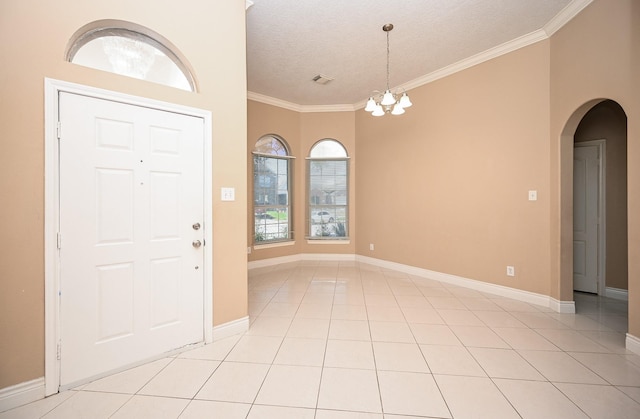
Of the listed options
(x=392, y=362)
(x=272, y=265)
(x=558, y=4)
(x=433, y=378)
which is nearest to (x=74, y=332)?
(x=392, y=362)

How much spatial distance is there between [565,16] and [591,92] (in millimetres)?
934

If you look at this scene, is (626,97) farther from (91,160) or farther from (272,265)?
(272,265)

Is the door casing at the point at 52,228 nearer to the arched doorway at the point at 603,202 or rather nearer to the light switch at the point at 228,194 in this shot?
the light switch at the point at 228,194

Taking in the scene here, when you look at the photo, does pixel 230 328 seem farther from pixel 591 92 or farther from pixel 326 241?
pixel 591 92

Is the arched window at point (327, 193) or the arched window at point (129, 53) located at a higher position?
the arched window at point (129, 53)

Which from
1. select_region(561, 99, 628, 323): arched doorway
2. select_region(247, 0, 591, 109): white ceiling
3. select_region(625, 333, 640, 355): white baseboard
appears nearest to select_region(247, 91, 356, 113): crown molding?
select_region(247, 0, 591, 109): white ceiling

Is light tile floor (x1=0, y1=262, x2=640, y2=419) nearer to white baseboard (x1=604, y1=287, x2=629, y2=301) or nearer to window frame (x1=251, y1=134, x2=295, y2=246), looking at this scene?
white baseboard (x1=604, y1=287, x2=629, y2=301)

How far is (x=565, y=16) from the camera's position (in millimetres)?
2756

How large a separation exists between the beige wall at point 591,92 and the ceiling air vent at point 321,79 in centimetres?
289

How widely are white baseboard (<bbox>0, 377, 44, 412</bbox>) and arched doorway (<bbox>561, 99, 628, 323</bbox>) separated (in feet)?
17.3

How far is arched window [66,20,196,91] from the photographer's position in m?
1.84

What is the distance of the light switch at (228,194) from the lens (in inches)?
95.0

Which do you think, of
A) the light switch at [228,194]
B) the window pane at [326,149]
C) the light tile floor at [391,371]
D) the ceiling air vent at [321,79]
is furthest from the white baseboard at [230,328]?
the window pane at [326,149]

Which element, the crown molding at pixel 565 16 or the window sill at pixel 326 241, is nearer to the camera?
the crown molding at pixel 565 16
